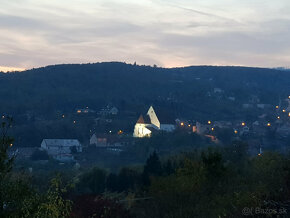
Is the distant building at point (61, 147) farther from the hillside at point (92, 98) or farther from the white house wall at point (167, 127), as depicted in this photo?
the white house wall at point (167, 127)

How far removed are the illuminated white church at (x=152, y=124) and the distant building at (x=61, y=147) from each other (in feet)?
35.5

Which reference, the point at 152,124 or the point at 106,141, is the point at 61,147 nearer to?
the point at 106,141

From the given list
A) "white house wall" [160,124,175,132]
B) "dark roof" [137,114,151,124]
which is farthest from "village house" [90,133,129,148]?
"white house wall" [160,124,175,132]

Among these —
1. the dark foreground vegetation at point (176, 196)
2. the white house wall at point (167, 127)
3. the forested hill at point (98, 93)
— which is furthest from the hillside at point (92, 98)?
the dark foreground vegetation at point (176, 196)

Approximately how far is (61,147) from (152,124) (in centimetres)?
1893

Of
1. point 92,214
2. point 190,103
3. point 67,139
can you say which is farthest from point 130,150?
point 190,103

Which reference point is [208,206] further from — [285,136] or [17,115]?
[17,115]

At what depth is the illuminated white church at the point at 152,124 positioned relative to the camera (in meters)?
101

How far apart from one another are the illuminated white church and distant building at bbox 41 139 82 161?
10812 millimetres

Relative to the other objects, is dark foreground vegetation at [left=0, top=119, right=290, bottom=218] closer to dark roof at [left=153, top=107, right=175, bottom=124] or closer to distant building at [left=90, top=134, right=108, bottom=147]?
distant building at [left=90, top=134, right=108, bottom=147]

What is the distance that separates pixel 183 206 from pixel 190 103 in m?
141

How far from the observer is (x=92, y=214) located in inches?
645

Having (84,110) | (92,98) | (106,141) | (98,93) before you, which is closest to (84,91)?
(98,93)

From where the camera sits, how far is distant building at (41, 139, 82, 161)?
294ft
